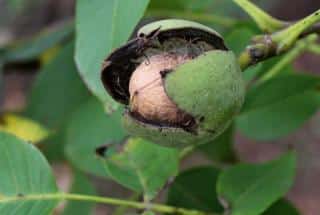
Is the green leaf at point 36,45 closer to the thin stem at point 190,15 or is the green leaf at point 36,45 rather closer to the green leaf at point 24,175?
the thin stem at point 190,15

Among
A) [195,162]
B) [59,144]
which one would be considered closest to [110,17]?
[59,144]

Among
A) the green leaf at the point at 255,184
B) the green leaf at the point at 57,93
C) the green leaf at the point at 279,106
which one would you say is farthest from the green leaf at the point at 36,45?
the green leaf at the point at 255,184

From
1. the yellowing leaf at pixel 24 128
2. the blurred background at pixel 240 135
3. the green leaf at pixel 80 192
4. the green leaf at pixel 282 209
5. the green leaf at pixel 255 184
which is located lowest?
the blurred background at pixel 240 135

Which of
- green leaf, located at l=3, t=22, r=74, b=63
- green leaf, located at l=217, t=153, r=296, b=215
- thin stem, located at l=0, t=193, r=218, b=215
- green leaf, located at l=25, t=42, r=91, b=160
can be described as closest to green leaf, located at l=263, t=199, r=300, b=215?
green leaf, located at l=217, t=153, r=296, b=215

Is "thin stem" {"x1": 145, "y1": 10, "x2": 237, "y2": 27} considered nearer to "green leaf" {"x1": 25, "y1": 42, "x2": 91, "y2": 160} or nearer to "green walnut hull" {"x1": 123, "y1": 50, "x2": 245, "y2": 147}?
"green leaf" {"x1": 25, "y1": 42, "x2": 91, "y2": 160}

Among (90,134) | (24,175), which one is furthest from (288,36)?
(90,134)

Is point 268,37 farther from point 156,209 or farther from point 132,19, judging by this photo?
point 156,209
